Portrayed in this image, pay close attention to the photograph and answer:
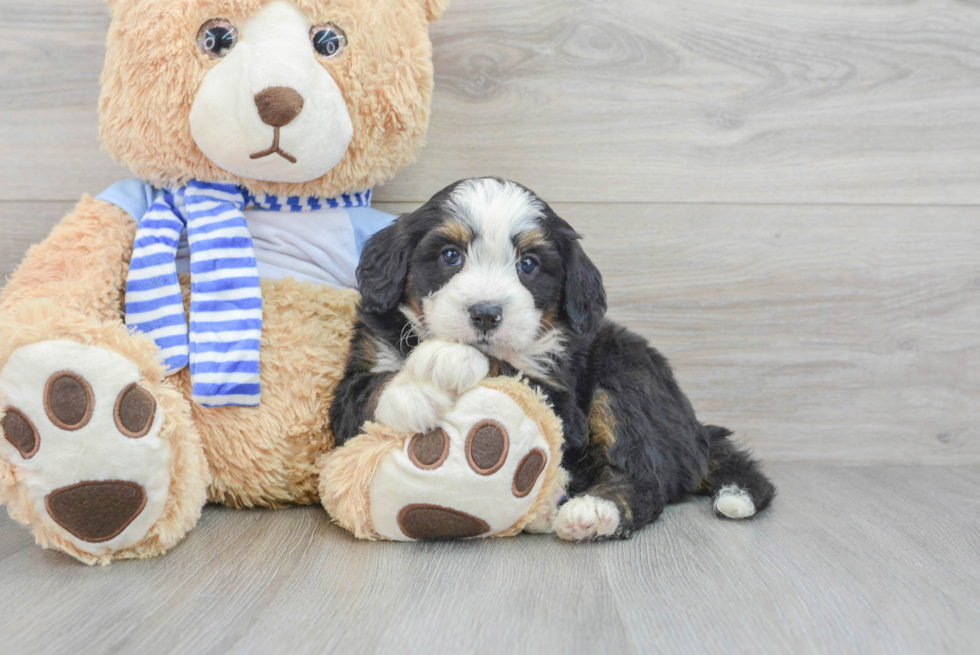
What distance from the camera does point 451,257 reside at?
5.45 feet

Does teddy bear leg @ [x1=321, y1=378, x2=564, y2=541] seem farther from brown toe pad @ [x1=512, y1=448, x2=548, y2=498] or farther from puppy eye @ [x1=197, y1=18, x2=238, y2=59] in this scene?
puppy eye @ [x1=197, y1=18, x2=238, y2=59]

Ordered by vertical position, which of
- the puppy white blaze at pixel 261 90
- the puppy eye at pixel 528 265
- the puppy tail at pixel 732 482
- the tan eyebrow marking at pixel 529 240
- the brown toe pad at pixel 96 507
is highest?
the puppy white blaze at pixel 261 90

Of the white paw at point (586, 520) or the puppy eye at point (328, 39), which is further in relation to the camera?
the puppy eye at point (328, 39)

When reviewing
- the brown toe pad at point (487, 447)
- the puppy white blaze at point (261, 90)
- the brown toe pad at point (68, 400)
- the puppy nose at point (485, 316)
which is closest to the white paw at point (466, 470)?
Result: the brown toe pad at point (487, 447)

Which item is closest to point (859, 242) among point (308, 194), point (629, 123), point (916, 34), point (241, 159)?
point (916, 34)

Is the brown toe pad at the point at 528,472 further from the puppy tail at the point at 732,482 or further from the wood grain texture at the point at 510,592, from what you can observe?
the puppy tail at the point at 732,482

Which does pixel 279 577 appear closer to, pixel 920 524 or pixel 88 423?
pixel 88 423

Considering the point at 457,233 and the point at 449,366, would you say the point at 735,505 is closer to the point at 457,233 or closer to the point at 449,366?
the point at 449,366

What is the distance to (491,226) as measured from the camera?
163 cm

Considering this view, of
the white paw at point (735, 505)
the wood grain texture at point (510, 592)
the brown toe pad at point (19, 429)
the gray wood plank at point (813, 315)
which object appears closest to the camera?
the wood grain texture at point (510, 592)

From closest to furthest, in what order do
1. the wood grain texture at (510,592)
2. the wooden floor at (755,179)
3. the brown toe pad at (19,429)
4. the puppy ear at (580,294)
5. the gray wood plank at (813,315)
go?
1. the wood grain texture at (510,592)
2. the brown toe pad at (19,429)
3. the puppy ear at (580,294)
4. the wooden floor at (755,179)
5. the gray wood plank at (813,315)

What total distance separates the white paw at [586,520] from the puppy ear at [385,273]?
1.94 feet

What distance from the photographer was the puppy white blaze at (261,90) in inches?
65.5

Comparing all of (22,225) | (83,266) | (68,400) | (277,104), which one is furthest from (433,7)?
Answer: (22,225)
